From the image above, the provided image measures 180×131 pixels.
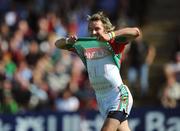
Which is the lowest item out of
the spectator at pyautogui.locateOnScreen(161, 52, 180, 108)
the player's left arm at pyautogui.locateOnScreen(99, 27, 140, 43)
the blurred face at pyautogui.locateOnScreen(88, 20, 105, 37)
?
the spectator at pyautogui.locateOnScreen(161, 52, 180, 108)

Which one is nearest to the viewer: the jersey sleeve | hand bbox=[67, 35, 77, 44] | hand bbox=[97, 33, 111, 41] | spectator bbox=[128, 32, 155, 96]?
hand bbox=[97, 33, 111, 41]

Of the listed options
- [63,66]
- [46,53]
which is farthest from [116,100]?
[46,53]

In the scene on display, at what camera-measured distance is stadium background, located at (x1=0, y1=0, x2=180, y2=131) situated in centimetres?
1579

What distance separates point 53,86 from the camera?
57.8 ft

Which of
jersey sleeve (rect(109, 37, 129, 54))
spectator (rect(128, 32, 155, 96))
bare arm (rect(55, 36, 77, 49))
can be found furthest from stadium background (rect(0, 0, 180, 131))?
jersey sleeve (rect(109, 37, 129, 54))

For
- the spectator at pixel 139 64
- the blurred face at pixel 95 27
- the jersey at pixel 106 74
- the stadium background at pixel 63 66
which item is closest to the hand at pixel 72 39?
the jersey at pixel 106 74

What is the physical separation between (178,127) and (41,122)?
8.19 ft

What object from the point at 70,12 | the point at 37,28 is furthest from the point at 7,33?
the point at 70,12

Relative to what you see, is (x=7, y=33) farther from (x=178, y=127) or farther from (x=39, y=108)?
(x=178, y=127)

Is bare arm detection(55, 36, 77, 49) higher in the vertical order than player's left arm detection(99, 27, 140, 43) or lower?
lower

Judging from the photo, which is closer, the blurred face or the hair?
the blurred face

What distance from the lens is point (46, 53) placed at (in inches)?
724

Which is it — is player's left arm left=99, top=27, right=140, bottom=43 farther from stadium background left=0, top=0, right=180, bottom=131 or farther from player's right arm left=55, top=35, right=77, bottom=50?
stadium background left=0, top=0, right=180, bottom=131

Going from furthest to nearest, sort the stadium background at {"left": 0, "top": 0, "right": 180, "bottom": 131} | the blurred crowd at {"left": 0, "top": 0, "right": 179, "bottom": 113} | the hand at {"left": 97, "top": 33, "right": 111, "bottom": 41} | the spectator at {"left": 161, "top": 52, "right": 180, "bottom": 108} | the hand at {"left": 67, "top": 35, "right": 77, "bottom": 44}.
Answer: the blurred crowd at {"left": 0, "top": 0, "right": 179, "bottom": 113}, the spectator at {"left": 161, "top": 52, "right": 180, "bottom": 108}, the stadium background at {"left": 0, "top": 0, "right": 180, "bottom": 131}, the hand at {"left": 67, "top": 35, "right": 77, "bottom": 44}, the hand at {"left": 97, "top": 33, "right": 111, "bottom": 41}
